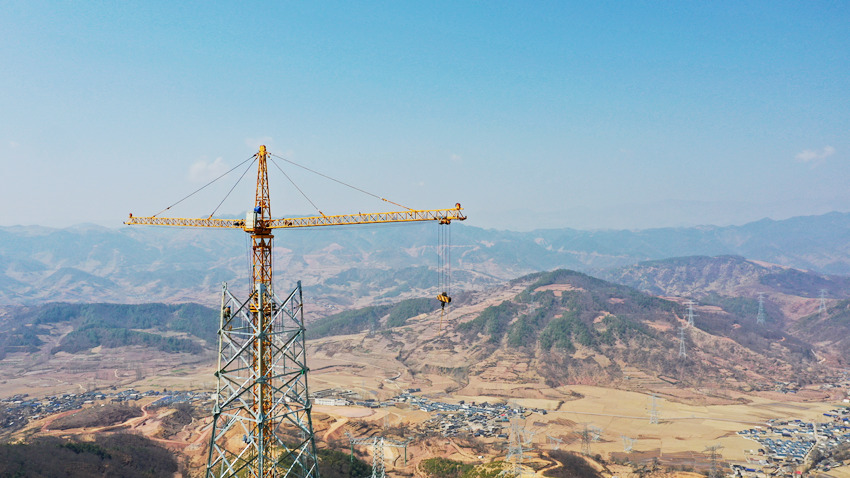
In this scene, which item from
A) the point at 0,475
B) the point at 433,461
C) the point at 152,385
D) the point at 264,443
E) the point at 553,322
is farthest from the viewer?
the point at 553,322

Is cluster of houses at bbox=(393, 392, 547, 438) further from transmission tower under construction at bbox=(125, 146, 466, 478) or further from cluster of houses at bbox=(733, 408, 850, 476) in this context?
transmission tower under construction at bbox=(125, 146, 466, 478)

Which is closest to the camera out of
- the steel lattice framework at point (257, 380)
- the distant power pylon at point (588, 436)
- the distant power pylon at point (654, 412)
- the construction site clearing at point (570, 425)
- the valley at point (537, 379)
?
the steel lattice framework at point (257, 380)

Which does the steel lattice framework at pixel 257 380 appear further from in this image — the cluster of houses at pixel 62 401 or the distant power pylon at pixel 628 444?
the cluster of houses at pixel 62 401

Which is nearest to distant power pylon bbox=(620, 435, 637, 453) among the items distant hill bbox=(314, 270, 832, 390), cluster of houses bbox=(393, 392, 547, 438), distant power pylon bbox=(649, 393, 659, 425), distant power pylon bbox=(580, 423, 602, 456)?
distant power pylon bbox=(580, 423, 602, 456)

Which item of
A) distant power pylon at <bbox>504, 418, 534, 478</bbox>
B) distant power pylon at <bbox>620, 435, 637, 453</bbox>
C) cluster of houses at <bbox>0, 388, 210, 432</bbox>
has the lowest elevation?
cluster of houses at <bbox>0, 388, 210, 432</bbox>

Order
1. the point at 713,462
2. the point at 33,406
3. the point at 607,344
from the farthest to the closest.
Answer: the point at 607,344, the point at 33,406, the point at 713,462

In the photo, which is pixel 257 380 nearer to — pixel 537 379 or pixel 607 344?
pixel 537 379

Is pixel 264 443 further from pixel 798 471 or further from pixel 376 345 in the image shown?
pixel 376 345

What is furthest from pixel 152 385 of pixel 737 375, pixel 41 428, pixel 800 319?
pixel 800 319

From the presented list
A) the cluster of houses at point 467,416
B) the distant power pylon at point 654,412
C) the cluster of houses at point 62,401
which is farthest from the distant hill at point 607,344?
the cluster of houses at point 62,401

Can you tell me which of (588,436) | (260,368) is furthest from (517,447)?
(260,368)

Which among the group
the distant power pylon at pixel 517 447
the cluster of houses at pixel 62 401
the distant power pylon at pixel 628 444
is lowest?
the cluster of houses at pixel 62 401
